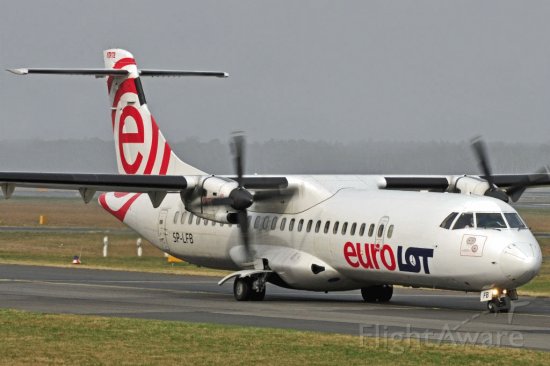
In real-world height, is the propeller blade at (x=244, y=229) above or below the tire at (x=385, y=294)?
above

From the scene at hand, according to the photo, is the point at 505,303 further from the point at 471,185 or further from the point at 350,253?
the point at 471,185

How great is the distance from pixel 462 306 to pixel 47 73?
13.1 meters

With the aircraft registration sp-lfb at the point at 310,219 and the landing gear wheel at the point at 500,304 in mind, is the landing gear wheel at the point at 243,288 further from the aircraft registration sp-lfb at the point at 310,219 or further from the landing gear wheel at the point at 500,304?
the landing gear wheel at the point at 500,304

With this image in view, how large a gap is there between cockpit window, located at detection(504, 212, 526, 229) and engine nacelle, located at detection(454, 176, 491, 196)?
13.8ft

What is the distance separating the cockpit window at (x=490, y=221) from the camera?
23.8m

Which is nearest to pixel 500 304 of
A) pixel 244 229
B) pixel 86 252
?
pixel 244 229

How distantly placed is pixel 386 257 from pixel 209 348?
8375mm

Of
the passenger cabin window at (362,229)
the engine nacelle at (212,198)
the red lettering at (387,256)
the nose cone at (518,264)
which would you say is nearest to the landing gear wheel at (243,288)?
the engine nacelle at (212,198)

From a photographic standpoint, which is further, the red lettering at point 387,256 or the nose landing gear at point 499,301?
the red lettering at point 387,256

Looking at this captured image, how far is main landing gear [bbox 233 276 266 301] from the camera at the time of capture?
91.9 feet

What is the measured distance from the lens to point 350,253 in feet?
86.5

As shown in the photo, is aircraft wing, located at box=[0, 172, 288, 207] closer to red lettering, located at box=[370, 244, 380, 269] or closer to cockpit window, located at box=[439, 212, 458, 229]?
red lettering, located at box=[370, 244, 380, 269]

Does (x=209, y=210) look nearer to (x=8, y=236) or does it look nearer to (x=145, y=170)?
(x=145, y=170)

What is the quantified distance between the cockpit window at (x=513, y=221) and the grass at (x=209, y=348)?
6461mm
